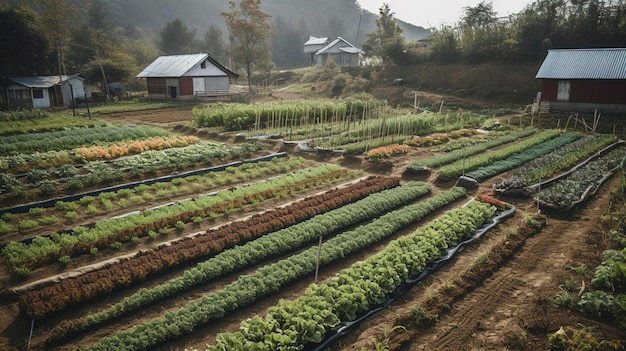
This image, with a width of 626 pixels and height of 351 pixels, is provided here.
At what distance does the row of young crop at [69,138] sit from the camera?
19547 mm

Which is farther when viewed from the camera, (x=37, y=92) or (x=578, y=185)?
(x=37, y=92)

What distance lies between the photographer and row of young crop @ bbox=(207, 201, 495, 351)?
6.57 meters

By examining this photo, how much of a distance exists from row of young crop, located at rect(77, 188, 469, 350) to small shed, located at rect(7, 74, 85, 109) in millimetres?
35133

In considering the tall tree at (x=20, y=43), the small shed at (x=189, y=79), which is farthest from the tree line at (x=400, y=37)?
the small shed at (x=189, y=79)

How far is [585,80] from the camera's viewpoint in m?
29.6

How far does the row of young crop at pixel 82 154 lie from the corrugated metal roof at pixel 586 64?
2673 cm

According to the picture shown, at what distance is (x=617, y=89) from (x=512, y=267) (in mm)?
26243

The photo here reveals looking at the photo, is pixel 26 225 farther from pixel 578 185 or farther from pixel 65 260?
pixel 578 185

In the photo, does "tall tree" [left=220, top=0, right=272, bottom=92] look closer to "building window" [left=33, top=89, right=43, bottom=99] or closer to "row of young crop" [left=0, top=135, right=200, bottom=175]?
"building window" [left=33, top=89, right=43, bottom=99]

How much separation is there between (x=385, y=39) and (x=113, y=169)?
151 ft

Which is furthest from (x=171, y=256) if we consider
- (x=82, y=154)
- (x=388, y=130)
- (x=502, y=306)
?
(x=388, y=130)

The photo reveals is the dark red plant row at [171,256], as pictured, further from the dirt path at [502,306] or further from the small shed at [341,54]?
the small shed at [341,54]

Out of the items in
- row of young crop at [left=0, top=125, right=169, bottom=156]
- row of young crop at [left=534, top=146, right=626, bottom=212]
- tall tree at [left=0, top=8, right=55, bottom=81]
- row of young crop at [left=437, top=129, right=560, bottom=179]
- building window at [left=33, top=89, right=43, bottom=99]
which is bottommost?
row of young crop at [left=534, top=146, right=626, bottom=212]

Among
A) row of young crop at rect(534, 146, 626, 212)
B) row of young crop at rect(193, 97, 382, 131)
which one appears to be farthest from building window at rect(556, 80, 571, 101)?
row of young crop at rect(193, 97, 382, 131)
